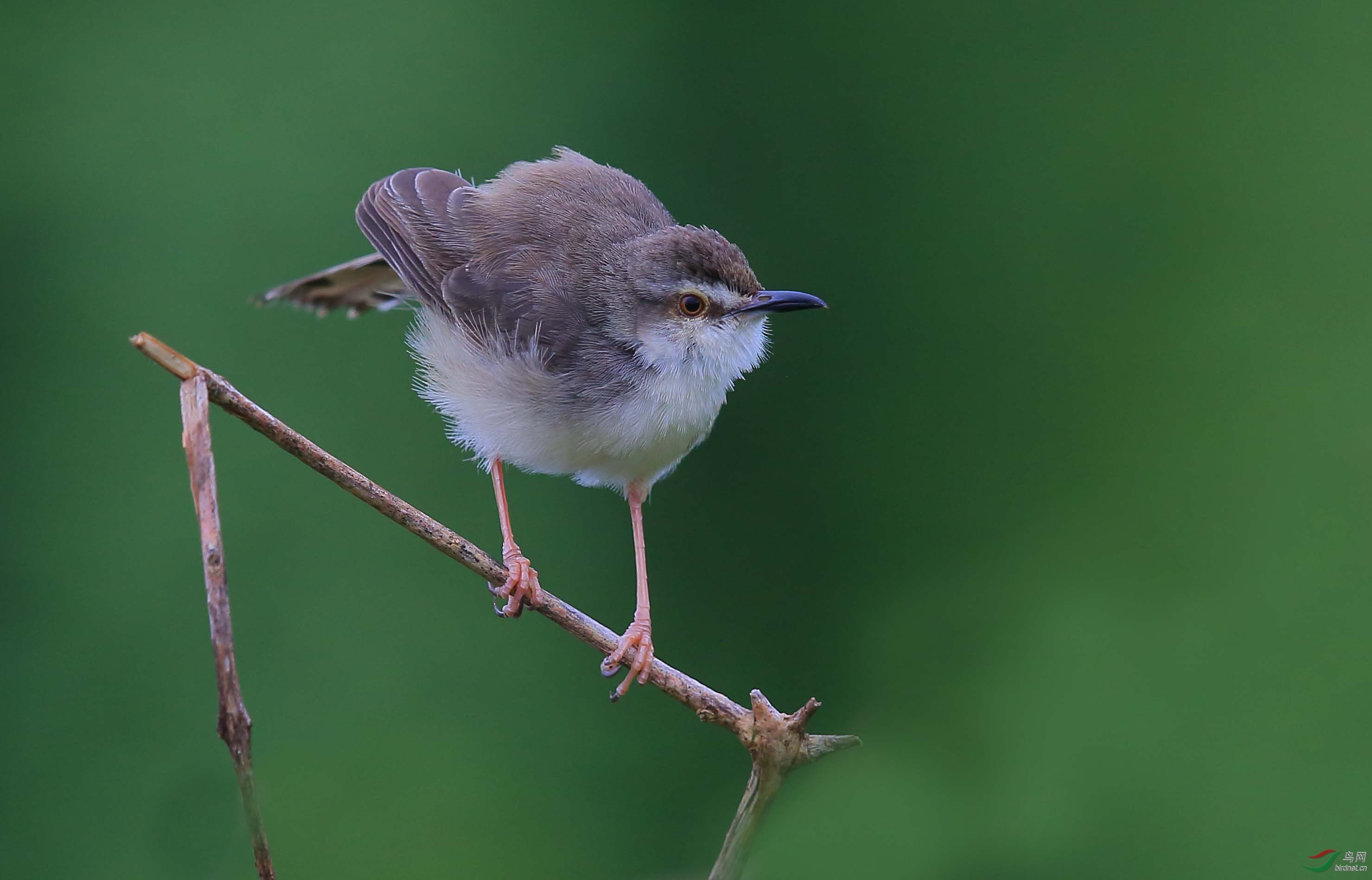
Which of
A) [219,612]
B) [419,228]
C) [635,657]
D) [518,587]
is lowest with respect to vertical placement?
[635,657]

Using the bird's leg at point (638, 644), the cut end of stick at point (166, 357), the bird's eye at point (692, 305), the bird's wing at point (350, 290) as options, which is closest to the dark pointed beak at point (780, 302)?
the bird's eye at point (692, 305)

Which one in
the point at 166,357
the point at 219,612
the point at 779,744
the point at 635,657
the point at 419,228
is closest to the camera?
the point at 219,612

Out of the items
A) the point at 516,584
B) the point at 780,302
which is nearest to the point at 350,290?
the point at 516,584

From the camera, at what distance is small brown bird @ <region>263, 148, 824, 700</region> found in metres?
3.25

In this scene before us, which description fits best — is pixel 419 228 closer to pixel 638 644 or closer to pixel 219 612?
pixel 638 644

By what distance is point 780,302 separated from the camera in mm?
3219

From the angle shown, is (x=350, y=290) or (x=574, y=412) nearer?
(x=574, y=412)

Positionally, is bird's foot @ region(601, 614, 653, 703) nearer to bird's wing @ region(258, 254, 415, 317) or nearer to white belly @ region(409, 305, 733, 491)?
white belly @ region(409, 305, 733, 491)

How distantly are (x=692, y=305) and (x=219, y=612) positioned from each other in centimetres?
190

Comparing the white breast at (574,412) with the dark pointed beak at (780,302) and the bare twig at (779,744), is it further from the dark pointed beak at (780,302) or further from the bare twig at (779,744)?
the bare twig at (779,744)

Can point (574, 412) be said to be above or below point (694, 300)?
below

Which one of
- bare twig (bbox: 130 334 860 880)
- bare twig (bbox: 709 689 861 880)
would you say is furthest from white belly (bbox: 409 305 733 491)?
bare twig (bbox: 709 689 861 880)

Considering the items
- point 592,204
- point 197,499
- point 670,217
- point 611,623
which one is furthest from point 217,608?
point 611,623

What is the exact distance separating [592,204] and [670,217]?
336mm
